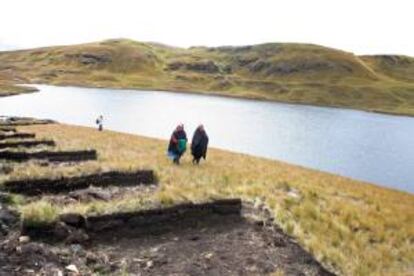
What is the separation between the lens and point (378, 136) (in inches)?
4550

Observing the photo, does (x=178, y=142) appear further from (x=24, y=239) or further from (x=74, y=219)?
(x=24, y=239)

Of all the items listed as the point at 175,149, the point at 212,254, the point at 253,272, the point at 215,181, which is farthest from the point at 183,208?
the point at 175,149

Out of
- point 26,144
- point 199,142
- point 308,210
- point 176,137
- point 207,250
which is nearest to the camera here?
point 207,250

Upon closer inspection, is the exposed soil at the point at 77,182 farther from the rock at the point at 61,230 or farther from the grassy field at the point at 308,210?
the rock at the point at 61,230

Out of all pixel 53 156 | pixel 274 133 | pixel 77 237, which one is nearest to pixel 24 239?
pixel 77 237

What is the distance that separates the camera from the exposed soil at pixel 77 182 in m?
20.0

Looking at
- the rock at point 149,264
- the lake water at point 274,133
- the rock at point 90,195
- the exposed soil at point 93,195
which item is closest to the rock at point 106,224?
the rock at point 149,264

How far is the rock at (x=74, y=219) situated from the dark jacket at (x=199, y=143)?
1748 cm

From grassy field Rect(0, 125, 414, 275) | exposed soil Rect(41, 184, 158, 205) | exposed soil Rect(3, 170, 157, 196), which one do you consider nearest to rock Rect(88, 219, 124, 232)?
grassy field Rect(0, 125, 414, 275)

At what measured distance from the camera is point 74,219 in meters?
15.7

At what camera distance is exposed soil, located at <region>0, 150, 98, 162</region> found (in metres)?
26.9

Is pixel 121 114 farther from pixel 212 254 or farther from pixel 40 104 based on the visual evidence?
pixel 212 254

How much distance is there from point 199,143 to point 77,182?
13329mm

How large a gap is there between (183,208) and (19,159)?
12.9m
